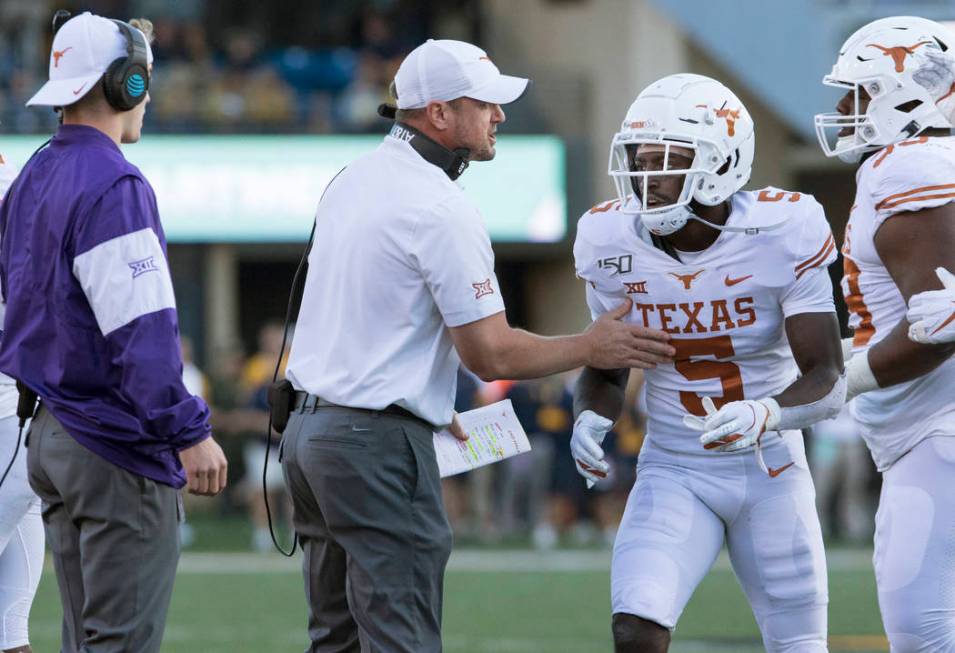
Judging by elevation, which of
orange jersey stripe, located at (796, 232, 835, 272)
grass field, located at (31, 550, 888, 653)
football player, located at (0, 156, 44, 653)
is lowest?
grass field, located at (31, 550, 888, 653)

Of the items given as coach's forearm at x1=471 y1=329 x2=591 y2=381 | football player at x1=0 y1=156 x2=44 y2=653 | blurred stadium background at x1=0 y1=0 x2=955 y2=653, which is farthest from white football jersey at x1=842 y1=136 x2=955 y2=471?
blurred stadium background at x1=0 y1=0 x2=955 y2=653

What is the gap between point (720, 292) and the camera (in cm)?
455

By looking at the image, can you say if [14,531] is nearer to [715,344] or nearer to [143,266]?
[143,266]

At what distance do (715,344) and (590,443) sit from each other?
1.49ft

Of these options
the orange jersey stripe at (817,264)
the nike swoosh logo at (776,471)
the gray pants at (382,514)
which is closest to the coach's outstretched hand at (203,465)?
the gray pants at (382,514)

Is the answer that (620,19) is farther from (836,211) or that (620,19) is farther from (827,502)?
(827,502)

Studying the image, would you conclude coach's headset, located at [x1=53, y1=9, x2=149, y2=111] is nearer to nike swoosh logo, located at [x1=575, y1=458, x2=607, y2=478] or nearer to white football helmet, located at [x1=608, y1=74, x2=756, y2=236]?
white football helmet, located at [x1=608, y1=74, x2=756, y2=236]

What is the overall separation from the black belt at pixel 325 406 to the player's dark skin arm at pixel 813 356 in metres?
0.99

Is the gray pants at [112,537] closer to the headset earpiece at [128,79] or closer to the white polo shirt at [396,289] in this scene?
the white polo shirt at [396,289]

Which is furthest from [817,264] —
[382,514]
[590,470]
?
[382,514]

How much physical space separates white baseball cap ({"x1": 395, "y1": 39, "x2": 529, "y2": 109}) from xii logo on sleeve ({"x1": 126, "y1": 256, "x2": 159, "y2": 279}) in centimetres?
86

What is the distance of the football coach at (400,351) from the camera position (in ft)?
14.1

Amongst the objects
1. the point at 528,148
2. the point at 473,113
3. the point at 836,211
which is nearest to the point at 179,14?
the point at 528,148

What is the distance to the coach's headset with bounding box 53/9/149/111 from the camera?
4.32 m
